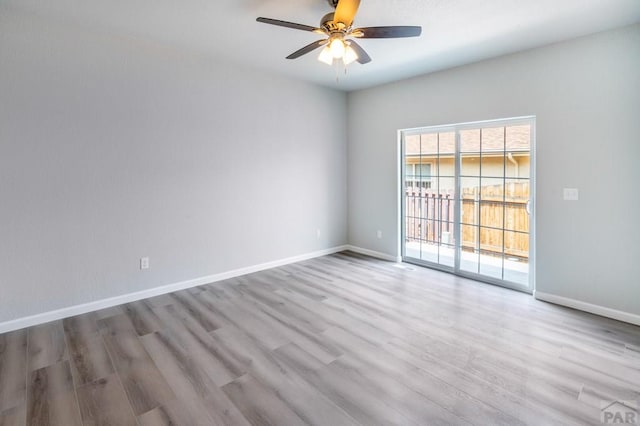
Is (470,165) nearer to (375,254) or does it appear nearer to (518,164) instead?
(518,164)

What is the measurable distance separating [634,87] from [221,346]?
14.5ft

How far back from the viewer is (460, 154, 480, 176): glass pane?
169 inches

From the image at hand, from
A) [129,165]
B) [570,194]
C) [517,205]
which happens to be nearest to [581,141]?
[570,194]

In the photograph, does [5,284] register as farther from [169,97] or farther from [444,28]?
[444,28]

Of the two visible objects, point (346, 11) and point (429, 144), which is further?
point (429, 144)

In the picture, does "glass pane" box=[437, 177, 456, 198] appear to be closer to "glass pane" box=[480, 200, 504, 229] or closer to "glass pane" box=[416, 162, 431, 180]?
"glass pane" box=[416, 162, 431, 180]

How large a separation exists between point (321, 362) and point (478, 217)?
3.00 meters

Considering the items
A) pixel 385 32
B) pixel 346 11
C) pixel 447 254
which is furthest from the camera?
pixel 447 254

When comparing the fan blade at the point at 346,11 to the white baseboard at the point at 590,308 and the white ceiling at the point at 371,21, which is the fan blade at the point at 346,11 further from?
the white baseboard at the point at 590,308

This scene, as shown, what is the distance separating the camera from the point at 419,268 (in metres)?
→ 4.95

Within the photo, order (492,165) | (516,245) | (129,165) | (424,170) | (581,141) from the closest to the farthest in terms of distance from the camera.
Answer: (581,141), (129,165), (516,245), (492,165), (424,170)

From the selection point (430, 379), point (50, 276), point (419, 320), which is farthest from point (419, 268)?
point (50, 276)

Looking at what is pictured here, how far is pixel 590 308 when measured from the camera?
339 centimetres

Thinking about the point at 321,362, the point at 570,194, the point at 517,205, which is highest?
the point at 570,194
